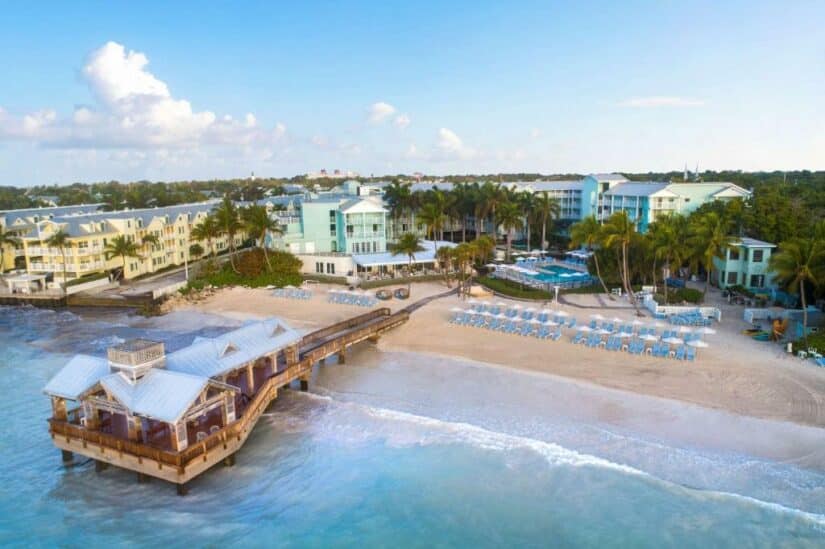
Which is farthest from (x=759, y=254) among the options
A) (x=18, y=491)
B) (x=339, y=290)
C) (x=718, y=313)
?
(x=18, y=491)

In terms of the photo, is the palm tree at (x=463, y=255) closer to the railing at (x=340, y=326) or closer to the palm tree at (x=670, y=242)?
the railing at (x=340, y=326)

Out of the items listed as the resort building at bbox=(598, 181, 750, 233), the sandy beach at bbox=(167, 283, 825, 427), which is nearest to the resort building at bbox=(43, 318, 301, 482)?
the sandy beach at bbox=(167, 283, 825, 427)

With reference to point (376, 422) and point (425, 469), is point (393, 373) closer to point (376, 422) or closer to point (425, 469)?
point (376, 422)

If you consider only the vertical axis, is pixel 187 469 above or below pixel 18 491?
above

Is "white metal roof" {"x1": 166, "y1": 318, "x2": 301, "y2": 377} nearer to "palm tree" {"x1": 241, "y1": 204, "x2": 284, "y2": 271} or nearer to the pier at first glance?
the pier

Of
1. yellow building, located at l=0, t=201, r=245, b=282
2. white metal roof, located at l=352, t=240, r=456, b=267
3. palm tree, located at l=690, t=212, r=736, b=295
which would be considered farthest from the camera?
yellow building, located at l=0, t=201, r=245, b=282

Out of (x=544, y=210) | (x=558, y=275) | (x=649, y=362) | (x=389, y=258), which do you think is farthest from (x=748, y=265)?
(x=389, y=258)
